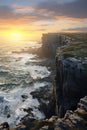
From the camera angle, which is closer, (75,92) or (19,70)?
(75,92)

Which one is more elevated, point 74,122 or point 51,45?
point 51,45

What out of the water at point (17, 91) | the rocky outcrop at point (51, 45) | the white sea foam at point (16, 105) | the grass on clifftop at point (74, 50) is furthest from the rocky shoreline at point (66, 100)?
the rocky outcrop at point (51, 45)

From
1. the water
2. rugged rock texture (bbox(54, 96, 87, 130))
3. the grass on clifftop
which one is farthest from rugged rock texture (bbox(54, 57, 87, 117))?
rugged rock texture (bbox(54, 96, 87, 130))

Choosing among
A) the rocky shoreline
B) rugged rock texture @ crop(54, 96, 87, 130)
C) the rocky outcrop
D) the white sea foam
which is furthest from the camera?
the rocky outcrop

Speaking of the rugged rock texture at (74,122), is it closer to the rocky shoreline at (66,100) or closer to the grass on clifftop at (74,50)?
the rocky shoreline at (66,100)

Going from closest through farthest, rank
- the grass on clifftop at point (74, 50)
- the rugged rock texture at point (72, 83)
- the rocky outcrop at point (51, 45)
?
1. the rugged rock texture at point (72, 83)
2. the grass on clifftop at point (74, 50)
3. the rocky outcrop at point (51, 45)

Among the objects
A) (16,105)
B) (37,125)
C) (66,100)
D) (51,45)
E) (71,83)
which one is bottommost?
(16,105)

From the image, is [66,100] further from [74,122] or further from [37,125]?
[37,125]

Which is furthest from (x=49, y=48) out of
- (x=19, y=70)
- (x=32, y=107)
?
(x=32, y=107)

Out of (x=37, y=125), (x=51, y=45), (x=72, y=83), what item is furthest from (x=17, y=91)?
(x=51, y=45)

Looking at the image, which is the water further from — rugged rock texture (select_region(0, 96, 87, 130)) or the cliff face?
rugged rock texture (select_region(0, 96, 87, 130))

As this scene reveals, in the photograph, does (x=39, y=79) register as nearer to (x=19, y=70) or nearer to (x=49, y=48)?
(x=19, y=70)
